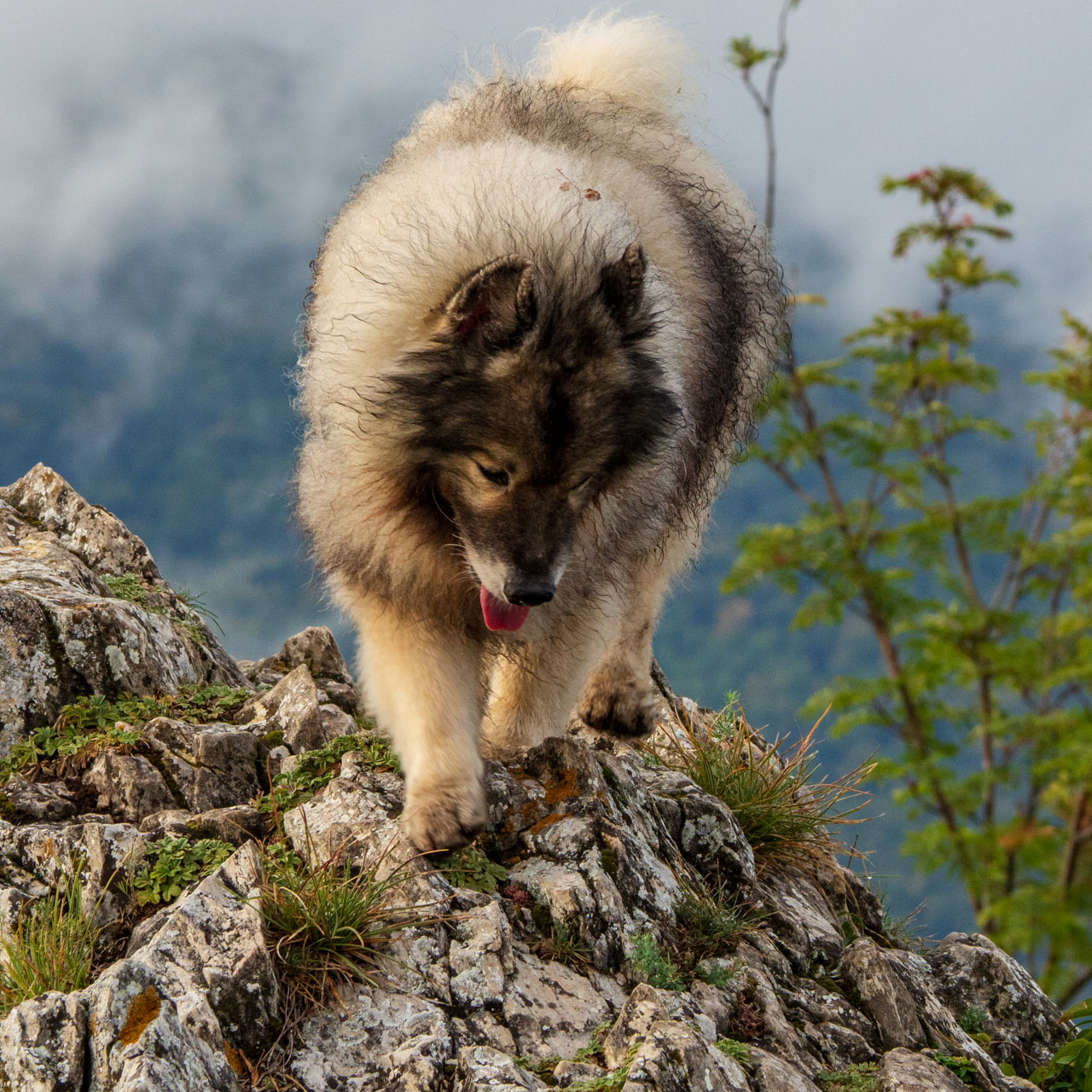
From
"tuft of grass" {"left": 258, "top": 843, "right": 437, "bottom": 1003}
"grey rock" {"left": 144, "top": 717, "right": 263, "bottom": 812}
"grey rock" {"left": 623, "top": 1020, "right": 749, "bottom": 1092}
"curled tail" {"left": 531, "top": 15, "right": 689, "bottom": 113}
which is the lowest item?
"grey rock" {"left": 623, "top": 1020, "right": 749, "bottom": 1092}

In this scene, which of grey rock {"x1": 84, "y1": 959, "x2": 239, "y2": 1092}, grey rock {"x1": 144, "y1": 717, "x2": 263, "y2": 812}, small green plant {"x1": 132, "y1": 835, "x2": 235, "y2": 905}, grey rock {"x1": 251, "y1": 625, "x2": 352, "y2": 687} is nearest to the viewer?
grey rock {"x1": 84, "y1": 959, "x2": 239, "y2": 1092}

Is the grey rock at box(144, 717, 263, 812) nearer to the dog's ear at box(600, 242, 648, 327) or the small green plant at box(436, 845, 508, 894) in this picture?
the small green plant at box(436, 845, 508, 894)

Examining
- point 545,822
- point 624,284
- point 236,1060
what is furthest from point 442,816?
A: point 624,284

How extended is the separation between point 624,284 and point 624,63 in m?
2.60

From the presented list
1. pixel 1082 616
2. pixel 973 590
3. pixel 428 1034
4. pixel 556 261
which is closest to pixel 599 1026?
pixel 428 1034

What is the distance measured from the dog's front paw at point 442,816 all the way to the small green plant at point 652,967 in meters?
0.69

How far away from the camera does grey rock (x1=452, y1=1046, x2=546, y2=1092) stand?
3.20 metres

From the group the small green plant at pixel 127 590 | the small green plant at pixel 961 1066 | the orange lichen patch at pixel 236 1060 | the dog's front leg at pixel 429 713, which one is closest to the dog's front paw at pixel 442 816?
the dog's front leg at pixel 429 713

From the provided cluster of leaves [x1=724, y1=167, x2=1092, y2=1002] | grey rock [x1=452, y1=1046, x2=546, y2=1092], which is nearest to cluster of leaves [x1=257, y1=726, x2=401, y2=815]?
grey rock [x1=452, y1=1046, x2=546, y2=1092]

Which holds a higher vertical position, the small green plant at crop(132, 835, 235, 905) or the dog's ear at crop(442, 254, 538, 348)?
the dog's ear at crop(442, 254, 538, 348)

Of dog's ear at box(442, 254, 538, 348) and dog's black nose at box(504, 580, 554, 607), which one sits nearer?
dog's ear at box(442, 254, 538, 348)

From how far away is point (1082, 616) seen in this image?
12898mm

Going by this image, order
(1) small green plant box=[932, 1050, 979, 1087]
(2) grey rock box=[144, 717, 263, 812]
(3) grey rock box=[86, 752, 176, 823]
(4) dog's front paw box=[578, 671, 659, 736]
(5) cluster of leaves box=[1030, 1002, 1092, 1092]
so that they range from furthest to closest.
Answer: (4) dog's front paw box=[578, 671, 659, 736] < (2) grey rock box=[144, 717, 263, 812] < (3) grey rock box=[86, 752, 176, 823] < (5) cluster of leaves box=[1030, 1002, 1092, 1092] < (1) small green plant box=[932, 1050, 979, 1087]

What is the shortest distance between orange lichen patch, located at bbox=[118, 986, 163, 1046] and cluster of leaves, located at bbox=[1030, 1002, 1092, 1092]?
3.29 m
